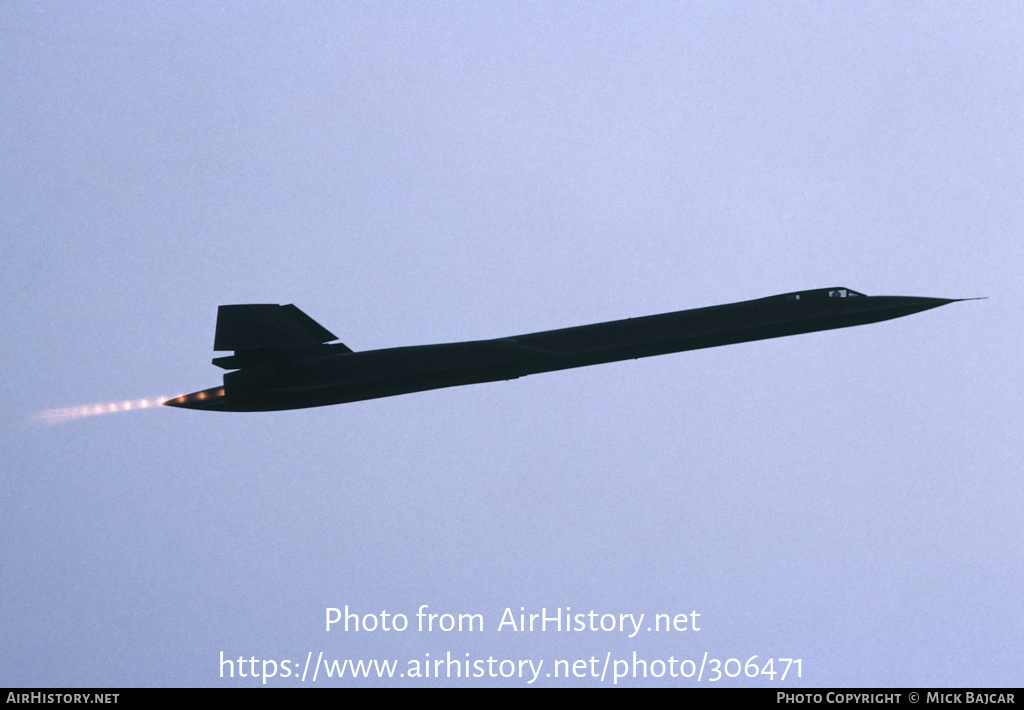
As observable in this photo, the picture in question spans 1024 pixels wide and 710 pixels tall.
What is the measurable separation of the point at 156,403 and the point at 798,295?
23.9 m

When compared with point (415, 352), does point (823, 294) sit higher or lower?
higher

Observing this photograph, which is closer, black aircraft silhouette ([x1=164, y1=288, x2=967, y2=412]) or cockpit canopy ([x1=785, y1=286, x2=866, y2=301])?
black aircraft silhouette ([x1=164, y1=288, x2=967, y2=412])

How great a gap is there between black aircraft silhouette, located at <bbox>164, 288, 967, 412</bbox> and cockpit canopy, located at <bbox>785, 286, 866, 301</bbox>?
1.63 feet

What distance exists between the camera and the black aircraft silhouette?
120 ft

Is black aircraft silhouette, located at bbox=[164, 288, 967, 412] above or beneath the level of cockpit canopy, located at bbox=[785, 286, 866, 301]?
beneath

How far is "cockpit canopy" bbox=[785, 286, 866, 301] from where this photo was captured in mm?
38781

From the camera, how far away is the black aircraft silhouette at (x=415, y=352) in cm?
3659

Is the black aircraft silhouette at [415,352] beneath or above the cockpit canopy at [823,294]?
beneath

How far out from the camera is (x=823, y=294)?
38.8 metres

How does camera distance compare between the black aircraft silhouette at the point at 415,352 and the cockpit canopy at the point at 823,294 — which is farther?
the cockpit canopy at the point at 823,294

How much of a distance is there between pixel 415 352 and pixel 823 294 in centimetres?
1490

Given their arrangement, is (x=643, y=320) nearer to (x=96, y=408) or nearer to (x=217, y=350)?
(x=217, y=350)

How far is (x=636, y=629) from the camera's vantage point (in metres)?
34.5

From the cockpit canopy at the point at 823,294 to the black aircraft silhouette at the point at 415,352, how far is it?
0.50 meters
